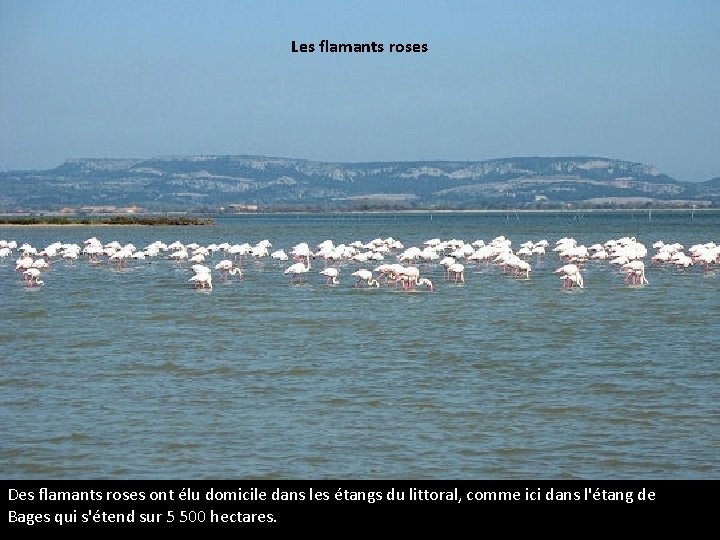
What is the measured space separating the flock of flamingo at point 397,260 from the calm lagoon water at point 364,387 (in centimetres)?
276

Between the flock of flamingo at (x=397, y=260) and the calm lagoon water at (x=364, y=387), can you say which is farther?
the flock of flamingo at (x=397, y=260)

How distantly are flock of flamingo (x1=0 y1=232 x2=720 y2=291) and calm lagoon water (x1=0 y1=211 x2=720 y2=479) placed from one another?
2.76m

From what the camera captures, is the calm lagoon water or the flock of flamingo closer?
the calm lagoon water

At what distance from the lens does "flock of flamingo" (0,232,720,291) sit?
27.5 meters

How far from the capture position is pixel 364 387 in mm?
13320

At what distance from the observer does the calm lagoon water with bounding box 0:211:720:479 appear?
32.9 feet

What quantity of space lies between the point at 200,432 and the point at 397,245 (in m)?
30.4

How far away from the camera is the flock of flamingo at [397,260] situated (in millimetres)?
27484

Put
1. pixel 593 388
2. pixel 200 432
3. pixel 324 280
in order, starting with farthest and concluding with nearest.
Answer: pixel 324 280 → pixel 593 388 → pixel 200 432
